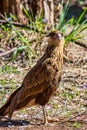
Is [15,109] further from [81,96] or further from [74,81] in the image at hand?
[74,81]

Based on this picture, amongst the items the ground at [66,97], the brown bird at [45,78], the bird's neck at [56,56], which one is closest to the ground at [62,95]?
the ground at [66,97]

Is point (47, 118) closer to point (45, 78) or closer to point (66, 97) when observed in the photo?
point (45, 78)

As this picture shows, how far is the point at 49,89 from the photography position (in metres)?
5.77

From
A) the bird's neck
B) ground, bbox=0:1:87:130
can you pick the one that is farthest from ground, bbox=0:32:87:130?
the bird's neck

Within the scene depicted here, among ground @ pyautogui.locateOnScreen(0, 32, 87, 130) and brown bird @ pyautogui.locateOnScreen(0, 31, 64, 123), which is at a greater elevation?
brown bird @ pyautogui.locateOnScreen(0, 31, 64, 123)

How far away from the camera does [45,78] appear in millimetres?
5738

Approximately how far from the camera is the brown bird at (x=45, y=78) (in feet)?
18.8

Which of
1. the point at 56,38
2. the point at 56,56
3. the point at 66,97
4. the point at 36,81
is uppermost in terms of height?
the point at 56,38

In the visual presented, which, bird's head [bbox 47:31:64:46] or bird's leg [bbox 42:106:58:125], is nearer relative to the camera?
bird's head [bbox 47:31:64:46]

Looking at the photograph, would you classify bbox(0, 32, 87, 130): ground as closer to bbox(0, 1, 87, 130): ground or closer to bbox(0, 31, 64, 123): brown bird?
bbox(0, 1, 87, 130): ground

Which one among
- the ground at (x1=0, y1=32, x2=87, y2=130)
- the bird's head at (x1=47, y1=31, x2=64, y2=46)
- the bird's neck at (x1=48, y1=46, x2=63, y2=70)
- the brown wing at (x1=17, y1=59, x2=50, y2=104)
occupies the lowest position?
the ground at (x1=0, y1=32, x2=87, y2=130)

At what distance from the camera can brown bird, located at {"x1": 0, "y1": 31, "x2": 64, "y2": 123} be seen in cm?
574

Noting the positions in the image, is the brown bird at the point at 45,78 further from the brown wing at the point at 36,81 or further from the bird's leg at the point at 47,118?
the bird's leg at the point at 47,118

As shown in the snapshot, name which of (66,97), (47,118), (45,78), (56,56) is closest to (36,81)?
(45,78)
